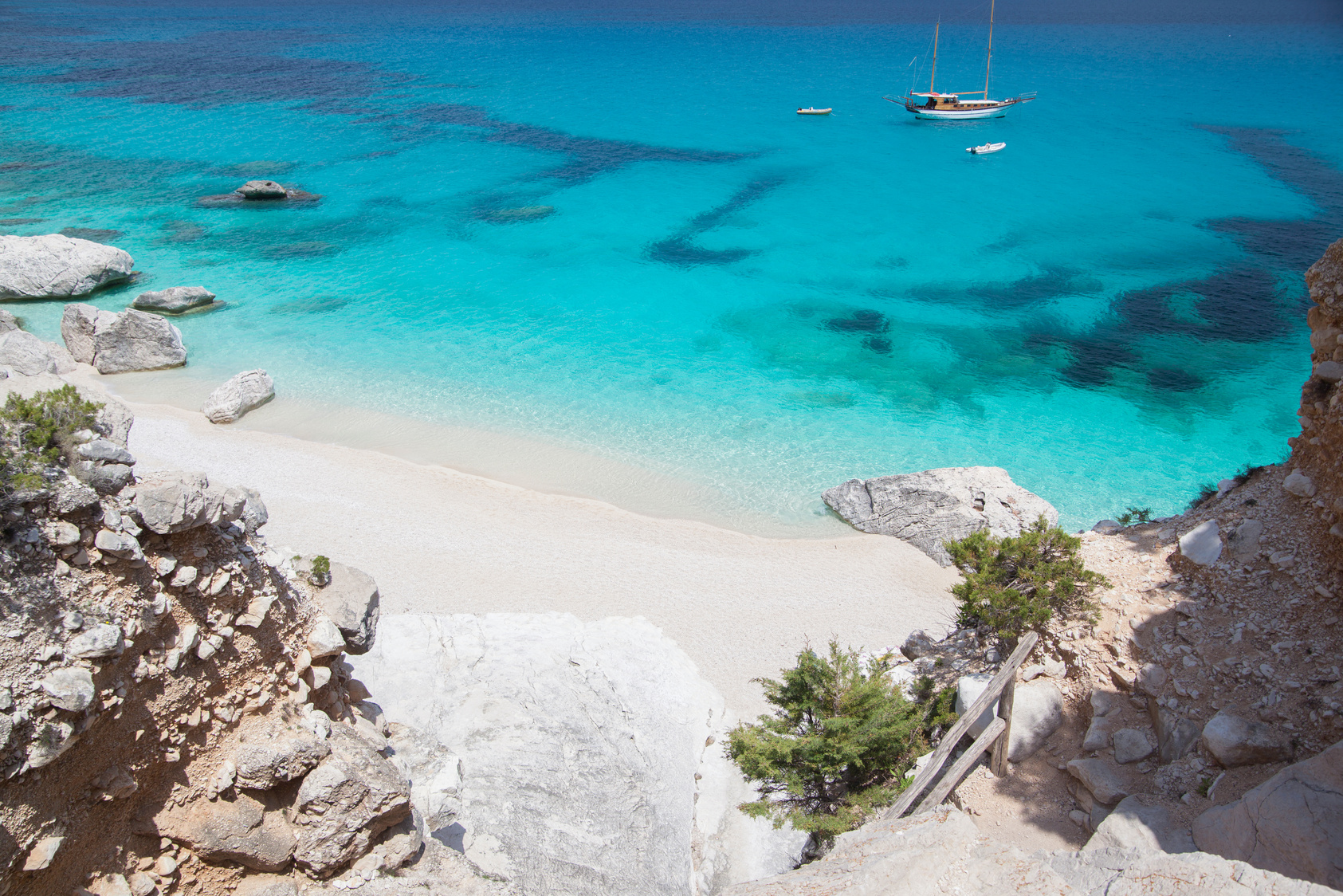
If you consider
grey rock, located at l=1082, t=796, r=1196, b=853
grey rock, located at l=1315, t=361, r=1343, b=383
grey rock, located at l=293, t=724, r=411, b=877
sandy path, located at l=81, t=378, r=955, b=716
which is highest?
grey rock, located at l=1315, t=361, r=1343, b=383

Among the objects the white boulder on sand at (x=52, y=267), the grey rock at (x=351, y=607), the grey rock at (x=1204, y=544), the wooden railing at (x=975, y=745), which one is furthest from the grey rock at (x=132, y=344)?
the grey rock at (x=1204, y=544)

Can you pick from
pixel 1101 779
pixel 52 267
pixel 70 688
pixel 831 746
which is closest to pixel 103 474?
pixel 70 688

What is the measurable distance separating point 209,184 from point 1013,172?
49612 mm

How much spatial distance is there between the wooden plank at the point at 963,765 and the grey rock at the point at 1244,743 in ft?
7.68

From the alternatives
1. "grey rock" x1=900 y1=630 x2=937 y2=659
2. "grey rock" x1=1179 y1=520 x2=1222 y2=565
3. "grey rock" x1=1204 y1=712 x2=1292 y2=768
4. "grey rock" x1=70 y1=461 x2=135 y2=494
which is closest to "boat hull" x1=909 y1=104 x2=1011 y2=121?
"grey rock" x1=1179 y1=520 x2=1222 y2=565

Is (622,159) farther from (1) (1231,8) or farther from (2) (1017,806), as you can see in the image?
(1) (1231,8)

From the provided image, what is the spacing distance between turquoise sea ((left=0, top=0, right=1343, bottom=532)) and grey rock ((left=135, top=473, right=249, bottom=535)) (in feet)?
45.5

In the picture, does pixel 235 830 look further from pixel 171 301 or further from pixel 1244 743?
pixel 171 301

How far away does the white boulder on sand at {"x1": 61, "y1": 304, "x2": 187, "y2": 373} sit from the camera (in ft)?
81.5

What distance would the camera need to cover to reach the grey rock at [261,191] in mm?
41562

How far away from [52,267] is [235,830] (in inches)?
1261

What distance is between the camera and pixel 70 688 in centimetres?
611

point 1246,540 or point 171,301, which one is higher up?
point 1246,540

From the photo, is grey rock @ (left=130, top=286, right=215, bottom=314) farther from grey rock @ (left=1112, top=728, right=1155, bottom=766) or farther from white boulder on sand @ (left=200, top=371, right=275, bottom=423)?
grey rock @ (left=1112, top=728, right=1155, bottom=766)
